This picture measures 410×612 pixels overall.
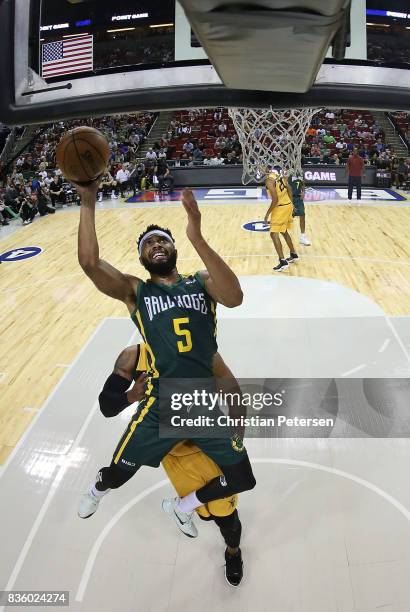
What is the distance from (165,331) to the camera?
2217 millimetres

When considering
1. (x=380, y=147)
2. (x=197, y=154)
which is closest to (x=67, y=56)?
(x=197, y=154)

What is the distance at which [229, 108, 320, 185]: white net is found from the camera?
185 inches

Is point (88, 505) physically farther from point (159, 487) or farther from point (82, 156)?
point (82, 156)

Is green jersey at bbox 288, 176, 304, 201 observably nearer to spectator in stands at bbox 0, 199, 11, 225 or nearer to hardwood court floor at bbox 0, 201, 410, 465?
hardwood court floor at bbox 0, 201, 410, 465

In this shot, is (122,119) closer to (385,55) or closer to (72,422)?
(72,422)

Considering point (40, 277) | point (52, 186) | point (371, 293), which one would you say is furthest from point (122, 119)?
point (371, 293)

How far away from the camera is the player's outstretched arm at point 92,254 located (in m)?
2.12

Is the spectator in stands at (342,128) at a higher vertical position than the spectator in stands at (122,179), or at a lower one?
higher

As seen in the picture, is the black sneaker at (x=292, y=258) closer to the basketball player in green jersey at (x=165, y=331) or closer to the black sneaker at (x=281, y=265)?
the black sneaker at (x=281, y=265)

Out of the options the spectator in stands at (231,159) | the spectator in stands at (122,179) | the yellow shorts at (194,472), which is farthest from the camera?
the spectator in stands at (231,159)

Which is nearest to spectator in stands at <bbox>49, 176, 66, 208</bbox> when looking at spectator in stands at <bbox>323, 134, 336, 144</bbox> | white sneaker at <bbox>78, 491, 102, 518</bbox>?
spectator in stands at <bbox>323, 134, 336, 144</bbox>

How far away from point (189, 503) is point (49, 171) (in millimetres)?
14453

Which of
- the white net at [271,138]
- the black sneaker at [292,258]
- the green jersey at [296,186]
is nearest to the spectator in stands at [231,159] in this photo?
the green jersey at [296,186]

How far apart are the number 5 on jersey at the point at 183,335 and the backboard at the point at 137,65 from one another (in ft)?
3.00
